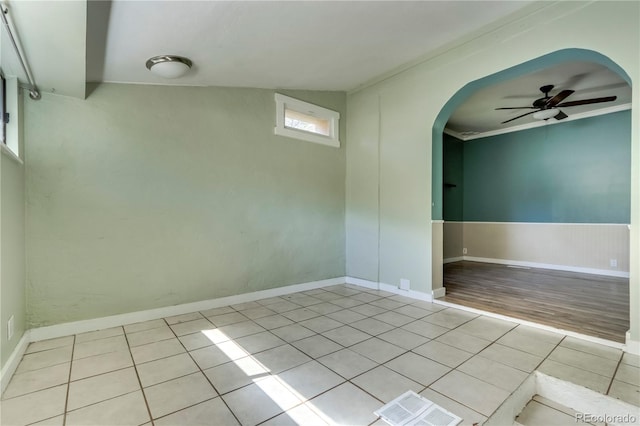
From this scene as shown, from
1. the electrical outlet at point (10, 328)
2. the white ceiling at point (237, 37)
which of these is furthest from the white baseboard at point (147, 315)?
the white ceiling at point (237, 37)

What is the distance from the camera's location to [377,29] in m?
2.70

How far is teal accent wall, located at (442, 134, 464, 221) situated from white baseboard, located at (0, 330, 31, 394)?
6.92 metres

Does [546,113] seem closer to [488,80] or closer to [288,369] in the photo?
[488,80]

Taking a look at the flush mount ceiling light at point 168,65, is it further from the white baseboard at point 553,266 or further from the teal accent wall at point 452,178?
the white baseboard at point 553,266

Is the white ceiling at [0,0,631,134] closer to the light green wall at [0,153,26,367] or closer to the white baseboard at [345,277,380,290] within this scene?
the light green wall at [0,153,26,367]

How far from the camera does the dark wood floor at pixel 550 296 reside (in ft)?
9.18

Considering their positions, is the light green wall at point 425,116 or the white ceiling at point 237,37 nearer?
the white ceiling at point 237,37

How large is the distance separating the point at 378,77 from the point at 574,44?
209 centimetres

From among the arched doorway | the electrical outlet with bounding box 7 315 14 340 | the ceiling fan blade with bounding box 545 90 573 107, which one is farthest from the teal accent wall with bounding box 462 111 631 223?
the electrical outlet with bounding box 7 315 14 340

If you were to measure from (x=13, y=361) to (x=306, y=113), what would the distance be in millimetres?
3787

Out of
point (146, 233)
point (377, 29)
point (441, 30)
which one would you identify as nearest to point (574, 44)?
point (441, 30)

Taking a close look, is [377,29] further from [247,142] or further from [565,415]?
[565,415]

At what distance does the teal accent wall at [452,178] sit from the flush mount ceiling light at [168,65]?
5.71 meters

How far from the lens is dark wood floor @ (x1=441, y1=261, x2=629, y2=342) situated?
280cm
